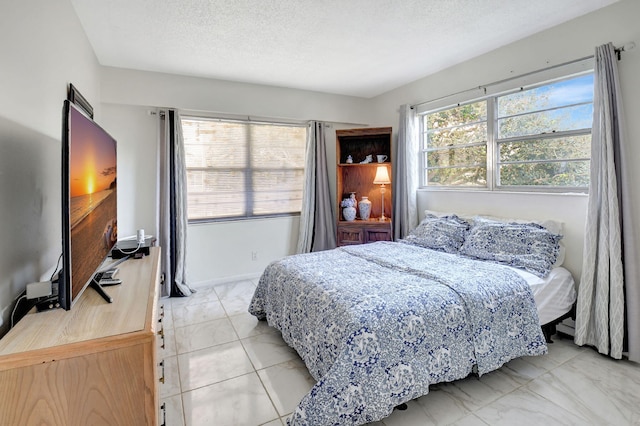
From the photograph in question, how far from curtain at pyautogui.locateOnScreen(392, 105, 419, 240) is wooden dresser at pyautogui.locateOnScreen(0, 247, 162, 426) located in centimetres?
328

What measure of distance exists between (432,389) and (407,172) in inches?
101

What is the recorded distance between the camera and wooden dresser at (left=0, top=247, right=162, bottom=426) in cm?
93

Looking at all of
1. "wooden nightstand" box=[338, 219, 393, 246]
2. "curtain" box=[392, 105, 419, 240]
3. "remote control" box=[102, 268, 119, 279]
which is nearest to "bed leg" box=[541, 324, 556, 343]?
"curtain" box=[392, 105, 419, 240]

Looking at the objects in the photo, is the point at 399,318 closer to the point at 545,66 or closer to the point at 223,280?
the point at 545,66

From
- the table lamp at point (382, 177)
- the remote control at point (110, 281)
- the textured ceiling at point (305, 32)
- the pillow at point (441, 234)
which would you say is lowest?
the remote control at point (110, 281)

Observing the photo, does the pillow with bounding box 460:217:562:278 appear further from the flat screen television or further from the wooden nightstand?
the flat screen television

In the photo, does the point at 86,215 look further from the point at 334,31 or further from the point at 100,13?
the point at 334,31

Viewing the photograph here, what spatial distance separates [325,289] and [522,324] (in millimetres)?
1285

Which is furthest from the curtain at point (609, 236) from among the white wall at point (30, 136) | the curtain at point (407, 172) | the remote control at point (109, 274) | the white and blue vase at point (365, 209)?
the white wall at point (30, 136)

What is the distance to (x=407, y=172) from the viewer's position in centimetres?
395

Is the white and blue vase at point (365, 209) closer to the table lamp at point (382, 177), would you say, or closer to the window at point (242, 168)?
the table lamp at point (382, 177)

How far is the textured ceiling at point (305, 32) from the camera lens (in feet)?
7.49

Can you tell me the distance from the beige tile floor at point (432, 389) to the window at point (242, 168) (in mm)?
1780

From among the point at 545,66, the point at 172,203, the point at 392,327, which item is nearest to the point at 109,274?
the point at 392,327
